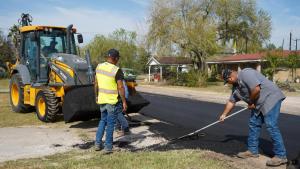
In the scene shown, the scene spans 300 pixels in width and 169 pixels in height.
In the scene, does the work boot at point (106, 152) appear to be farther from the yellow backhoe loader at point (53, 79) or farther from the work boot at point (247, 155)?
the yellow backhoe loader at point (53, 79)

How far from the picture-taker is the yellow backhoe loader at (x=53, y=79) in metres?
9.26

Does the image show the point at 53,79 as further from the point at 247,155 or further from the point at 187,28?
the point at 187,28

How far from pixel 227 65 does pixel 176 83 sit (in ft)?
37.9

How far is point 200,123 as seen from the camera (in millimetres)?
10477

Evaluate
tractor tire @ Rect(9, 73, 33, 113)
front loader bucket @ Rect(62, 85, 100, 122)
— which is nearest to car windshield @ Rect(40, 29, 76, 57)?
tractor tire @ Rect(9, 73, 33, 113)

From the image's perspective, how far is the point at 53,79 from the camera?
11.1 meters

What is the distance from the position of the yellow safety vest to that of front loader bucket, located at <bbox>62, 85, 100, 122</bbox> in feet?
7.22

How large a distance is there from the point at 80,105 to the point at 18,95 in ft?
14.8

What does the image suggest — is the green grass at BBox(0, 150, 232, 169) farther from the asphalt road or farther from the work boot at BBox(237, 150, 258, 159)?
the asphalt road

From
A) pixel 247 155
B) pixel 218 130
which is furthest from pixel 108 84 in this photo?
pixel 218 130

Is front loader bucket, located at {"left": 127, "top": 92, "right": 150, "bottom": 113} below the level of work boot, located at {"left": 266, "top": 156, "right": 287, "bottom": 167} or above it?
above

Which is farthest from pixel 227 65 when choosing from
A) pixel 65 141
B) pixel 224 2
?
pixel 65 141

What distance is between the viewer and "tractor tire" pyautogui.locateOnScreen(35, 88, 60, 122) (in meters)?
10.0

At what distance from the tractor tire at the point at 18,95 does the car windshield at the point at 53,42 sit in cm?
148
